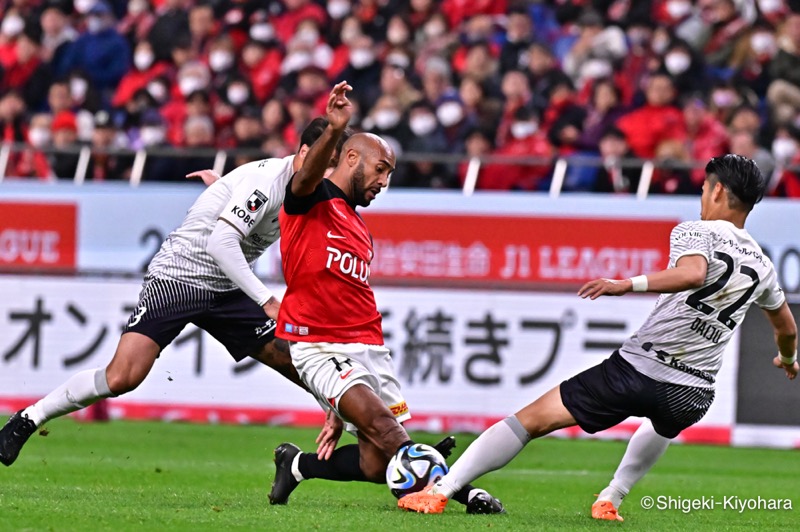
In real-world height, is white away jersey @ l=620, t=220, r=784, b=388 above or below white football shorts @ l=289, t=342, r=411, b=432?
above

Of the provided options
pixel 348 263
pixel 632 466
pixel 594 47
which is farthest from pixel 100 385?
pixel 594 47

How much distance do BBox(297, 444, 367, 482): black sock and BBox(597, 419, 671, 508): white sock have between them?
1328mm

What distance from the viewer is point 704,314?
22.7 feet

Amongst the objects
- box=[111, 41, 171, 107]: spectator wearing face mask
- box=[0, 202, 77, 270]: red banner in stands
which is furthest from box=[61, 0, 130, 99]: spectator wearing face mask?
box=[0, 202, 77, 270]: red banner in stands

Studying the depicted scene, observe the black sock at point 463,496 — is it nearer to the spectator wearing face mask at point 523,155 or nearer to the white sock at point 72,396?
the white sock at point 72,396

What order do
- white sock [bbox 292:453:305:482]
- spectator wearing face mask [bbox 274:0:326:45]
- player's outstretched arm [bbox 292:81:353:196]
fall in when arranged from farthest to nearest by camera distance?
spectator wearing face mask [bbox 274:0:326:45] → white sock [bbox 292:453:305:482] → player's outstretched arm [bbox 292:81:353:196]

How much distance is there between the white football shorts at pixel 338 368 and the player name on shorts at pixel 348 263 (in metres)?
0.37

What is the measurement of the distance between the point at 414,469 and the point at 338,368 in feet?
2.11

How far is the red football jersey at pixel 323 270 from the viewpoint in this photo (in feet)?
23.5

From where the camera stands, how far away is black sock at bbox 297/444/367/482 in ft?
24.1

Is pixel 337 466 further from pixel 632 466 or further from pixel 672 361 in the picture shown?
pixel 672 361

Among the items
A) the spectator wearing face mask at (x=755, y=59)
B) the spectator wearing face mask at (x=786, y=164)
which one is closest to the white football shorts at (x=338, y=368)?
the spectator wearing face mask at (x=786, y=164)

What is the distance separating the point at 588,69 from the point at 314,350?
9595 mm

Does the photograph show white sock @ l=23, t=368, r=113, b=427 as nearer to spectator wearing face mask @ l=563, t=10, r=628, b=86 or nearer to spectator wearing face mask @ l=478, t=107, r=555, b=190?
spectator wearing face mask @ l=478, t=107, r=555, b=190
